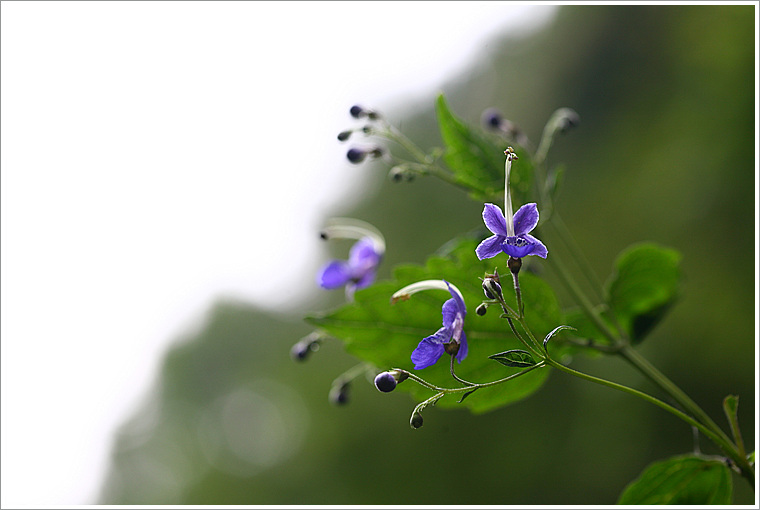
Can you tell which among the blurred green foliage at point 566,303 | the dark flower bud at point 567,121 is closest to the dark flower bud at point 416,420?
the dark flower bud at point 567,121

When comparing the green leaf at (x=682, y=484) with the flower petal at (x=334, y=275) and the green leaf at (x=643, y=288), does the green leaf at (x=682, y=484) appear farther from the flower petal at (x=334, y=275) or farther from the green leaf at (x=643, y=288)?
the flower petal at (x=334, y=275)

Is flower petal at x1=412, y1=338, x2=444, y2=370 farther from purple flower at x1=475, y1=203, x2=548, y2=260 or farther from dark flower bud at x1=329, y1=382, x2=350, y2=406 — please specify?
dark flower bud at x1=329, y1=382, x2=350, y2=406

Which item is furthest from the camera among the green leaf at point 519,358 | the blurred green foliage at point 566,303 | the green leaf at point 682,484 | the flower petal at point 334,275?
the blurred green foliage at point 566,303

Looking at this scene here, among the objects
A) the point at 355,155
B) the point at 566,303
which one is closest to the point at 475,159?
the point at 355,155

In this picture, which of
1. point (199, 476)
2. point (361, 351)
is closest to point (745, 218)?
point (361, 351)

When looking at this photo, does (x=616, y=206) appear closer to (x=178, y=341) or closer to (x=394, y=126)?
(x=394, y=126)

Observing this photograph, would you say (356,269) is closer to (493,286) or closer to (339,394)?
(339,394)
